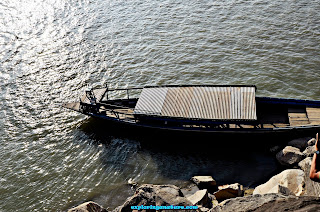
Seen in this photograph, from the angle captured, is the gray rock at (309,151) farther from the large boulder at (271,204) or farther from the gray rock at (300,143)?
the large boulder at (271,204)

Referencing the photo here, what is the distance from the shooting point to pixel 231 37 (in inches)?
1447

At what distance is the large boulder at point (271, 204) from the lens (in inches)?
496

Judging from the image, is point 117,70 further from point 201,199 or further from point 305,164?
point 305,164

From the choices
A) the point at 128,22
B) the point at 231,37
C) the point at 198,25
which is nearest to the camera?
the point at 231,37

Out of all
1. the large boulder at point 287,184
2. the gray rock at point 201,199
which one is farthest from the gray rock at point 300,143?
the gray rock at point 201,199

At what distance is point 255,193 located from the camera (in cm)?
1972

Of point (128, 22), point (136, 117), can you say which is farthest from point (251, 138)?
point (128, 22)

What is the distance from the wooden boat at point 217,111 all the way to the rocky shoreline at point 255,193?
1.98m

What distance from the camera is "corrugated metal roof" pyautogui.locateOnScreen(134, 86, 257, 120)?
23.2 metres

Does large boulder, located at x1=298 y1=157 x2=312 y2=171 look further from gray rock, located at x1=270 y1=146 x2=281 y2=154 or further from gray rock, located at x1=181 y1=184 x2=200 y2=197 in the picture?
gray rock, located at x1=181 y1=184 x2=200 y2=197

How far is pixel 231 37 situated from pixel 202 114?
16.3 m

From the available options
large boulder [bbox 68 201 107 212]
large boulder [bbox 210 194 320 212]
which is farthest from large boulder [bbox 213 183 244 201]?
large boulder [bbox 68 201 107 212]

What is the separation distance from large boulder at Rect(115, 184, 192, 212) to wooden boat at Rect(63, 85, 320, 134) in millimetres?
7650

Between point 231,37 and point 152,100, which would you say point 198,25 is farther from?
point 152,100
